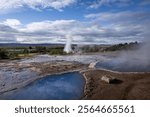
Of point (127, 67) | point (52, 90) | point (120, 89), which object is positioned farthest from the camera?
point (127, 67)

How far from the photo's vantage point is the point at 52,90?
17.7 meters

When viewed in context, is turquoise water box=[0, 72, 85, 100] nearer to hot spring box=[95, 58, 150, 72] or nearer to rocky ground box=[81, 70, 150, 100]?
rocky ground box=[81, 70, 150, 100]

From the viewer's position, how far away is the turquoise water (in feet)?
51.3

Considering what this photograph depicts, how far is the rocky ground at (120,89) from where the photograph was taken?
48.1 feet

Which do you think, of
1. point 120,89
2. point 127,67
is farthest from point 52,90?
point 127,67

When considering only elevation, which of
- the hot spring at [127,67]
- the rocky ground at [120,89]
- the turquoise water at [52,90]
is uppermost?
the hot spring at [127,67]

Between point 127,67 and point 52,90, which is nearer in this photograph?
point 52,90

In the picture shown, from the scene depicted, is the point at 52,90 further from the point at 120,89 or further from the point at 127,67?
the point at 127,67

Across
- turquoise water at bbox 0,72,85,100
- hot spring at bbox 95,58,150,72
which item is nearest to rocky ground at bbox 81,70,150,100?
turquoise water at bbox 0,72,85,100

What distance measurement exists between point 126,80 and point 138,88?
10.5 ft

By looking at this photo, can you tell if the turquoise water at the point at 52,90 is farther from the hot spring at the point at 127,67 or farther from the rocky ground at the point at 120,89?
the hot spring at the point at 127,67

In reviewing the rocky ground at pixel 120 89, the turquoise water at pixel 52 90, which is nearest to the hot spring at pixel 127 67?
the rocky ground at pixel 120 89

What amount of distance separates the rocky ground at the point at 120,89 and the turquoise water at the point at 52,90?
0.85 metres

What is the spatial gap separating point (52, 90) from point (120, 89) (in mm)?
5163
